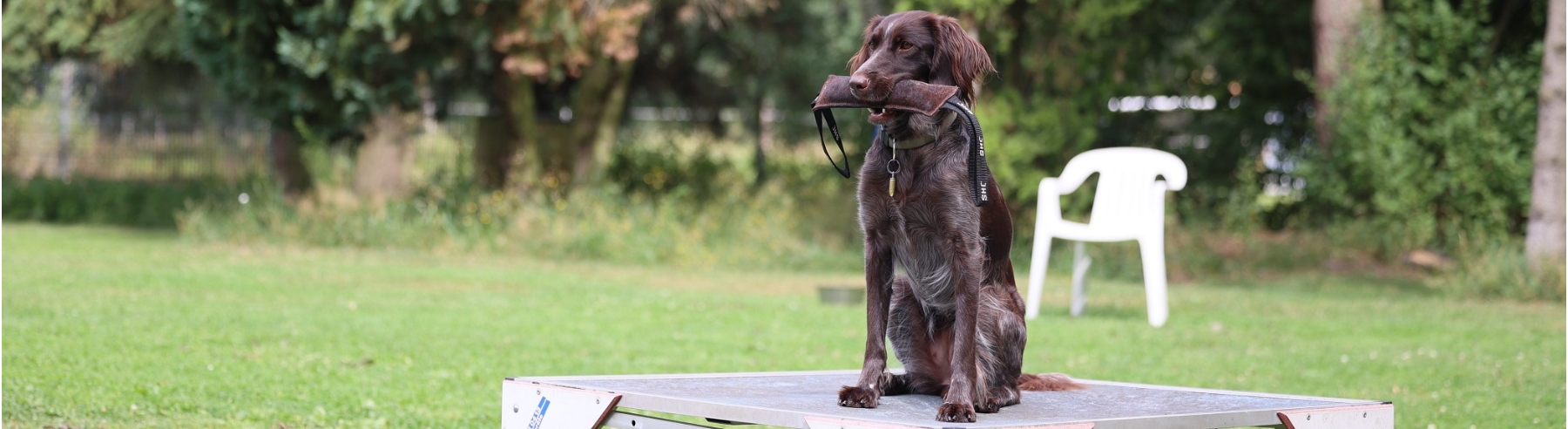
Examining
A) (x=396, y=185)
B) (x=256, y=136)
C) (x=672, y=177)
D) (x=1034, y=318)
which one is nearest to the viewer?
(x=1034, y=318)

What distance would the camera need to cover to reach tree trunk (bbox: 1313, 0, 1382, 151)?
14633 millimetres

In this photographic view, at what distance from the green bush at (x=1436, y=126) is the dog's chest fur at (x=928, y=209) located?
10619 mm

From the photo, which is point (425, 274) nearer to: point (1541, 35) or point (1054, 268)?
point (1054, 268)

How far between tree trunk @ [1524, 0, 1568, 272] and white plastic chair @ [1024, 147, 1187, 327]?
12.5 feet

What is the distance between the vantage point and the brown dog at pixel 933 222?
12.8 ft

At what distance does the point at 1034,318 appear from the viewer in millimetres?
10711

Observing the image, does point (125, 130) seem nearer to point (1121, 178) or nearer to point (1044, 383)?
point (1121, 178)

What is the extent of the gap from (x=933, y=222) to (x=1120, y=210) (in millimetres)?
6913

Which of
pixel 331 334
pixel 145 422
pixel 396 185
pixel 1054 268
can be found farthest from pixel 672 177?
pixel 145 422

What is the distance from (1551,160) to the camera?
12.2m

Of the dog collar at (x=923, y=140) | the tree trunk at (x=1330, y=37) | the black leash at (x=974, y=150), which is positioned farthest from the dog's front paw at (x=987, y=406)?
the tree trunk at (x=1330, y=37)

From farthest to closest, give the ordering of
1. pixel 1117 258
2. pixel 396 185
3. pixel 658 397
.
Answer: pixel 396 185 → pixel 1117 258 → pixel 658 397

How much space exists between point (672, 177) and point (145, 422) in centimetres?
1372

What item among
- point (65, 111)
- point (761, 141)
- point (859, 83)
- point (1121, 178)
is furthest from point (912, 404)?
point (65, 111)
